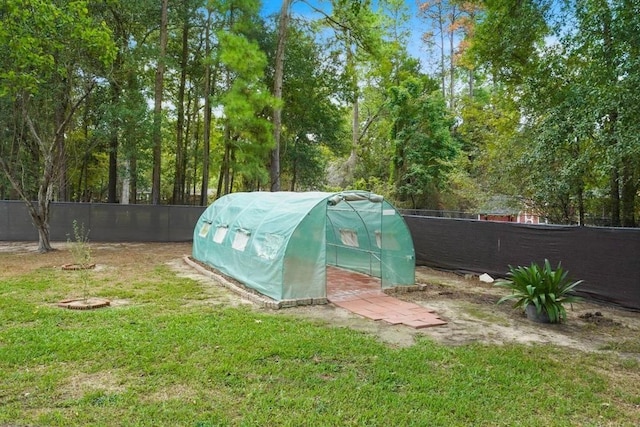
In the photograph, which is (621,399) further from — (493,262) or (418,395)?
(493,262)

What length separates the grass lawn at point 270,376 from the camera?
308 cm

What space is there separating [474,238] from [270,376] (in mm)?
6658

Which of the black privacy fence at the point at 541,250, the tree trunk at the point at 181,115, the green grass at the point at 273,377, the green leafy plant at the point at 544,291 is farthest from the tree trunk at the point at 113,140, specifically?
the green leafy plant at the point at 544,291

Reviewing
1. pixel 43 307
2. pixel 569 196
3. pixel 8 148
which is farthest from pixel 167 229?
pixel 569 196

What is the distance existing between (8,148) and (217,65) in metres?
7.24

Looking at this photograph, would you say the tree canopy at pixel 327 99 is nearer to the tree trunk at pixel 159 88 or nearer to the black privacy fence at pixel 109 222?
the tree trunk at pixel 159 88

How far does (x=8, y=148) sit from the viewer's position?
46.3ft

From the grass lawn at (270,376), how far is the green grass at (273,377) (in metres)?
0.01

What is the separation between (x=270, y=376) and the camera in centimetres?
373

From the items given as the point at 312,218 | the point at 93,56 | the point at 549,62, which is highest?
the point at 93,56

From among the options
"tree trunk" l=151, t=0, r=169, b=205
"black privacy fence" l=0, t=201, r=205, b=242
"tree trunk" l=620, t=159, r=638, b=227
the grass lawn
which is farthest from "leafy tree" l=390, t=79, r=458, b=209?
the grass lawn

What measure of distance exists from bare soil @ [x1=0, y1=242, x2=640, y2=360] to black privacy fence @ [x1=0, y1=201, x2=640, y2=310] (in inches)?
16.1

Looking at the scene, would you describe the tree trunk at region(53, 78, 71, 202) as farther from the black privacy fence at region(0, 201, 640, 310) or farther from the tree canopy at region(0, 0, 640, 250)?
the black privacy fence at region(0, 201, 640, 310)

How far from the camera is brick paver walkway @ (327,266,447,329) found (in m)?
5.74
